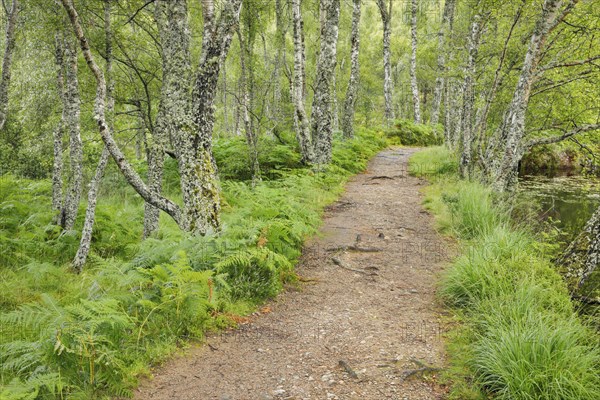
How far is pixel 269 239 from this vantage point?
6.27m

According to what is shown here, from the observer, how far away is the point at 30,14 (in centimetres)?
891

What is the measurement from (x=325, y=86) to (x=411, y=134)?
1196 centimetres

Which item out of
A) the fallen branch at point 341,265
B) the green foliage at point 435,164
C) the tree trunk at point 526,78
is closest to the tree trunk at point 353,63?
the green foliage at point 435,164

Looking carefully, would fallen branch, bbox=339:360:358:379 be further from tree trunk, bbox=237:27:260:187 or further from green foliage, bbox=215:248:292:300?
tree trunk, bbox=237:27:260:187

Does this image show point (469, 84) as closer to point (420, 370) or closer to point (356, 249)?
point (356, 249)

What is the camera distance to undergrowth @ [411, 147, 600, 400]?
3.26 m

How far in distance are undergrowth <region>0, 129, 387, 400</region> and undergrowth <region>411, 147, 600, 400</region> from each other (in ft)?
8.03

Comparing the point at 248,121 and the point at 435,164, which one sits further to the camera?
the point at 435,164

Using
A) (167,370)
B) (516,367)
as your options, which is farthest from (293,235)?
(516,367)

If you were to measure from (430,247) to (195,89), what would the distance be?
15.8 feet

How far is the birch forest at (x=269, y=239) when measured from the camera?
12.0ft

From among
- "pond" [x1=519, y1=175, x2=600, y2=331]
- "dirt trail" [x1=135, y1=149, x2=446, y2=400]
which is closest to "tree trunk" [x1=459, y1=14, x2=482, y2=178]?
"pond" [x1=519, y1=175, x2=600, y2=331]

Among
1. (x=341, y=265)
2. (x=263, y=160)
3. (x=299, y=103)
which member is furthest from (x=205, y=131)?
(x=299, y=103)

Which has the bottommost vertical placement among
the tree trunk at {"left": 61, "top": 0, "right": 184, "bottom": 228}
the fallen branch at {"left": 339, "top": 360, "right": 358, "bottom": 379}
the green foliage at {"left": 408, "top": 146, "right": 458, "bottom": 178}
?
the fallen branch at {"left": 339, "top": 360, "right": 358, "bottom": 379}
